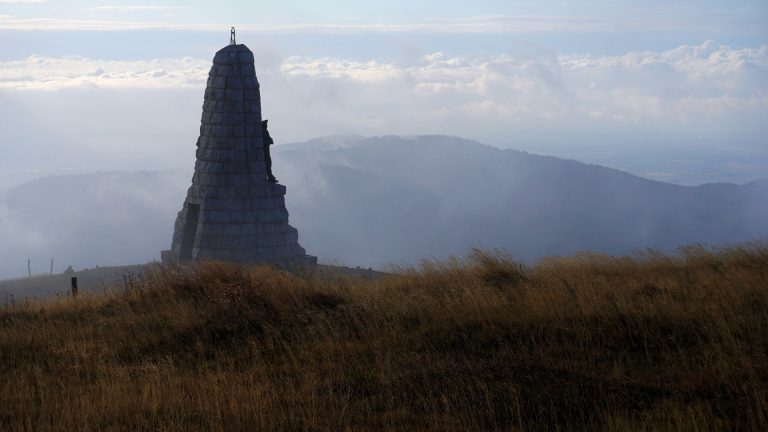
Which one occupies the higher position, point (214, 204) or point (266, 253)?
point (214, 204)

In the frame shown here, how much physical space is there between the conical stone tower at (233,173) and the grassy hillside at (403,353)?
1222cm

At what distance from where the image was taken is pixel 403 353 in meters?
9.04

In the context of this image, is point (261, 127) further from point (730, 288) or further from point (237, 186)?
point (730, 288)

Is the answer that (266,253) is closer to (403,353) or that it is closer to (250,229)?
(250,229)

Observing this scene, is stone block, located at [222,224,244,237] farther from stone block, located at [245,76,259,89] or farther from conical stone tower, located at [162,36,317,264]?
stone block, located at [245,76,259,89]

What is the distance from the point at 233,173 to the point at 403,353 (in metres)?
17.7

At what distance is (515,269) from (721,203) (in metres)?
196

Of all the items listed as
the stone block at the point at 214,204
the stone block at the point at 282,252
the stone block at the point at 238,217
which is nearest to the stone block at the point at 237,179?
the stone block at the point at 214,204

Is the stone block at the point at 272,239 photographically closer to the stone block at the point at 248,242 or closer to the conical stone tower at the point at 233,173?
the conical stone tower at the point at 233,173

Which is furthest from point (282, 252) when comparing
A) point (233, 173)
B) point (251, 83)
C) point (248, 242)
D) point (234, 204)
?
point (251, 83)

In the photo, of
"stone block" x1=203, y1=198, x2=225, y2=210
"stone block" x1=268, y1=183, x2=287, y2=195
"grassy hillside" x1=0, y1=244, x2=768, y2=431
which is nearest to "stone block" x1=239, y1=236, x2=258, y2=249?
"stone block" x1=203, y1=198, x2=225, y2=210

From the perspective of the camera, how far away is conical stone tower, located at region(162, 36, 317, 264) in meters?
25.8

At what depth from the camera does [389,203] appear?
19950 centimetres

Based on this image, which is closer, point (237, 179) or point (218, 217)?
point (218, 217)
